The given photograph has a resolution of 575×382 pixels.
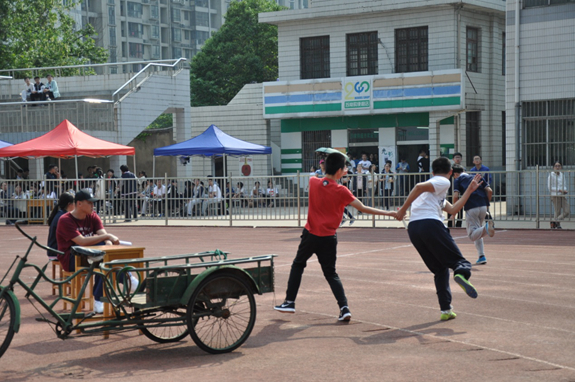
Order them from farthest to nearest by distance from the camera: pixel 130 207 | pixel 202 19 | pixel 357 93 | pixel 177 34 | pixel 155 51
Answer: pixel 202 19
pixel 177 34
pixel 155 51
pixel 357 93
pixel 130 207

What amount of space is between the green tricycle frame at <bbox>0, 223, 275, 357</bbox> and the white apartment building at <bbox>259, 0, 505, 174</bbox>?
79.3 feet

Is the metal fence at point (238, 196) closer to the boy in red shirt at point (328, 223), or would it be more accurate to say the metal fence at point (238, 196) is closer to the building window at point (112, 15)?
the boy in red shirt at point (328, 223)

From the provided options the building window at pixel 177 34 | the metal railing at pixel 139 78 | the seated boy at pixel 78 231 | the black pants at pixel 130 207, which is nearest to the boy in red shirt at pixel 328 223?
the seated boy at pixel 78 231

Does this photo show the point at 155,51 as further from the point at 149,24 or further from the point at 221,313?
the point at 221,313

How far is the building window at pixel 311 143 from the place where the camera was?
3322 centimetres

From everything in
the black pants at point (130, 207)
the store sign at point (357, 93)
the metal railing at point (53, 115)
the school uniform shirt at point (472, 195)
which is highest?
the store sign at point (357, 93)

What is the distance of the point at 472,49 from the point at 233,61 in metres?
25.5

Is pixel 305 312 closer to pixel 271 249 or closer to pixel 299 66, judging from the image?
pixel 271 249

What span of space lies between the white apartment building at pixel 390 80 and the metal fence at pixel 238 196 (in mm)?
10821

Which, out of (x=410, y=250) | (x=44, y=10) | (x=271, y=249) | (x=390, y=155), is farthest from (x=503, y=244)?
(x=44, y=10)

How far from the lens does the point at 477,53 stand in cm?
3209

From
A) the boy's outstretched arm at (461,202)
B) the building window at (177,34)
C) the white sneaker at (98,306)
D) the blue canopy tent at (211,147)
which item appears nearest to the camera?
the white sneaker at (98,306)

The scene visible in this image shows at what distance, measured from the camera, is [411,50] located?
104 ft

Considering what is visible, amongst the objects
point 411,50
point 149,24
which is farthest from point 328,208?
point 149,24
